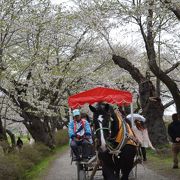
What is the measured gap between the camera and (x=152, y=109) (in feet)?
67.4

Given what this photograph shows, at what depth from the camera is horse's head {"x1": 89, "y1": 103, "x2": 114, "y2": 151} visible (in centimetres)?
792

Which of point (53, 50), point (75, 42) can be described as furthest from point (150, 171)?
point (75, 42)

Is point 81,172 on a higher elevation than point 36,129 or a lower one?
lower

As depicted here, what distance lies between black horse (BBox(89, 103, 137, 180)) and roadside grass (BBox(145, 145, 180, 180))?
164 inches

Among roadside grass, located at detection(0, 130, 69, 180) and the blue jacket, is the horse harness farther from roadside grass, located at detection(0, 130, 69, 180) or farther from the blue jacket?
roadside grass, located at detection(0, 130, 69, 180)

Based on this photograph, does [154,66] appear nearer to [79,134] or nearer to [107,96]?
[107,96]

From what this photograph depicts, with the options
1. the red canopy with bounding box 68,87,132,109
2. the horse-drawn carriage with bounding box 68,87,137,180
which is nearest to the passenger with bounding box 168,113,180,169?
the red canopy with bounding box 68,87,132,109

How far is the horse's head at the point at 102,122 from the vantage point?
7.92m

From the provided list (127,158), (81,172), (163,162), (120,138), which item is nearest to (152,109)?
(163,162)

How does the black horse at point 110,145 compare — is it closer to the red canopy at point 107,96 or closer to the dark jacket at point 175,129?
the red canopy at point 107,96

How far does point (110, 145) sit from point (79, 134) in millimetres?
4343

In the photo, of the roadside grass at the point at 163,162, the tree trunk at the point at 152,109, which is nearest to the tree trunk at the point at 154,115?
the tree trunk at the point at 152,109

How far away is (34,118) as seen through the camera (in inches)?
1035

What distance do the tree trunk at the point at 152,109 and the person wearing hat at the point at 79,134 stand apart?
8196mm
